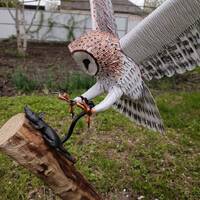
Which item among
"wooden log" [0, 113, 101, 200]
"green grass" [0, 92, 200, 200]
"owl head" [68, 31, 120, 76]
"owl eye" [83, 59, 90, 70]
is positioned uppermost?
"owl head" [68, 31, 120, 76]

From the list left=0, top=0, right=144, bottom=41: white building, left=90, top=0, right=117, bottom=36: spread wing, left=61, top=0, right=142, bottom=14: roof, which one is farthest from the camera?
left=61, top=0, right=142, bottom=14: roof

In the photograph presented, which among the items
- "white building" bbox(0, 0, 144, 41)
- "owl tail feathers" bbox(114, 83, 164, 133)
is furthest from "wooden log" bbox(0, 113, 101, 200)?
"white building" bbox(0, 0, 144, 41)

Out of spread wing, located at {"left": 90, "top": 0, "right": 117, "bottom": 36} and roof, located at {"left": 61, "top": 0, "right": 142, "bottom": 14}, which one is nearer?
spread wing, located at {"left": 90, "top": 0, "right": 117, "bottom": 36}

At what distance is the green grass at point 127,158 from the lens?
8.45ft

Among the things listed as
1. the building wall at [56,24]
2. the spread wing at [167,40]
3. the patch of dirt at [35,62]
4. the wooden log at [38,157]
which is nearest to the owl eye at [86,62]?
the spread wing at [167,40]

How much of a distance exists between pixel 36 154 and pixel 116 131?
1.75 meters

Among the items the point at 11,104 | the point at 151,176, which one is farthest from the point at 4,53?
the point at 151,176

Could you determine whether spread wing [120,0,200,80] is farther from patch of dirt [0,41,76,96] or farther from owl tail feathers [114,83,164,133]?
patch of dirt [0,41,76,96]

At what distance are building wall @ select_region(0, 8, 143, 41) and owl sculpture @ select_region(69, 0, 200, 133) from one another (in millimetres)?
5763

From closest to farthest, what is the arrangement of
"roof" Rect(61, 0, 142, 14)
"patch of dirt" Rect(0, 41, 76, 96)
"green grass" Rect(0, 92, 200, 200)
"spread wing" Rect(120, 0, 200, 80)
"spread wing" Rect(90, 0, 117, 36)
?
"spread wing" Rect(120, 0, 200, 80), "spread wing" Rect(90, 0, 117, 36), "green grass" Rect(0, 92, 200, 200), "patch of dirt" Rect(0, 41, 76, 96), "roof" Rect(61, 0, 142, 14)

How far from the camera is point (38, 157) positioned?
1.51 metres

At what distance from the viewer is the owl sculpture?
4.72 feet

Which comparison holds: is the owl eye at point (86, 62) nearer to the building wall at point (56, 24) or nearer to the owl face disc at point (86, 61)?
the owl face disc at point (86, 61)

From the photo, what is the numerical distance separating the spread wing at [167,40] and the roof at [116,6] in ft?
19.8
